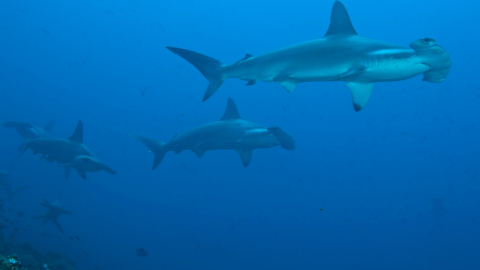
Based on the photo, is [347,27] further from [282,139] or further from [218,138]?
[218,138]

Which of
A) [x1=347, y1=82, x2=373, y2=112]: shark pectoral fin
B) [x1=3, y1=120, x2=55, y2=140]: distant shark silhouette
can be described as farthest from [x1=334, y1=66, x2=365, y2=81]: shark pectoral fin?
[x1=3, y1=120, x2=55, y2=140]: distant shark silhouette

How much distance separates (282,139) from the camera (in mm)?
7684

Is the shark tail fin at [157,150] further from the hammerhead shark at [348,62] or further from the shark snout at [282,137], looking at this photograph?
the hammerhead shark at [348,62]

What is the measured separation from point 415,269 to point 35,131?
2566 centimetres

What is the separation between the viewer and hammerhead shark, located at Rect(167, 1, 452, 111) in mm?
3473

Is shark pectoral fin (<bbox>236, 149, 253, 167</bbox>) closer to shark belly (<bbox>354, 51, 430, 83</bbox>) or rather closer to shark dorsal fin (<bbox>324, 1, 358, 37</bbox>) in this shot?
shark dorsal fin (<bbox>324, 1, 358, 37</bbox>)

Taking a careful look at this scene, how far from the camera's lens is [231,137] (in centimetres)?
824

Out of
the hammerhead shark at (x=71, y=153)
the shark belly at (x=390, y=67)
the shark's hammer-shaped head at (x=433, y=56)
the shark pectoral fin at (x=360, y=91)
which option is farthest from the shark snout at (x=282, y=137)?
the hammerhead shark at (x=71, y=153)

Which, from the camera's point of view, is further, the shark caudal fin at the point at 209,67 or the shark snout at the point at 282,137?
the shark snout at the point at 282,137

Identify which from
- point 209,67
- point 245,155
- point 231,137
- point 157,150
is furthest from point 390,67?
point 157,150

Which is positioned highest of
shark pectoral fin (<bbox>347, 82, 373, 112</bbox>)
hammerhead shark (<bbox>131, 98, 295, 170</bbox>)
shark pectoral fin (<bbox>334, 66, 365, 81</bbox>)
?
shark pectoral fin (<bbox>334, 66, 365, 81</bbox>)

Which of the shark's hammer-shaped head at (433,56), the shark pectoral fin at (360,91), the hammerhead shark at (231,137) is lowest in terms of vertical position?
the hammerhead shark at (231,137)

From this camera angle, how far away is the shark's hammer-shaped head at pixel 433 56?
324 centimetres

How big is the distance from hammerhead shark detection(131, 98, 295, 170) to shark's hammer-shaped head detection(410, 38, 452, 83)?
417 centimetres
